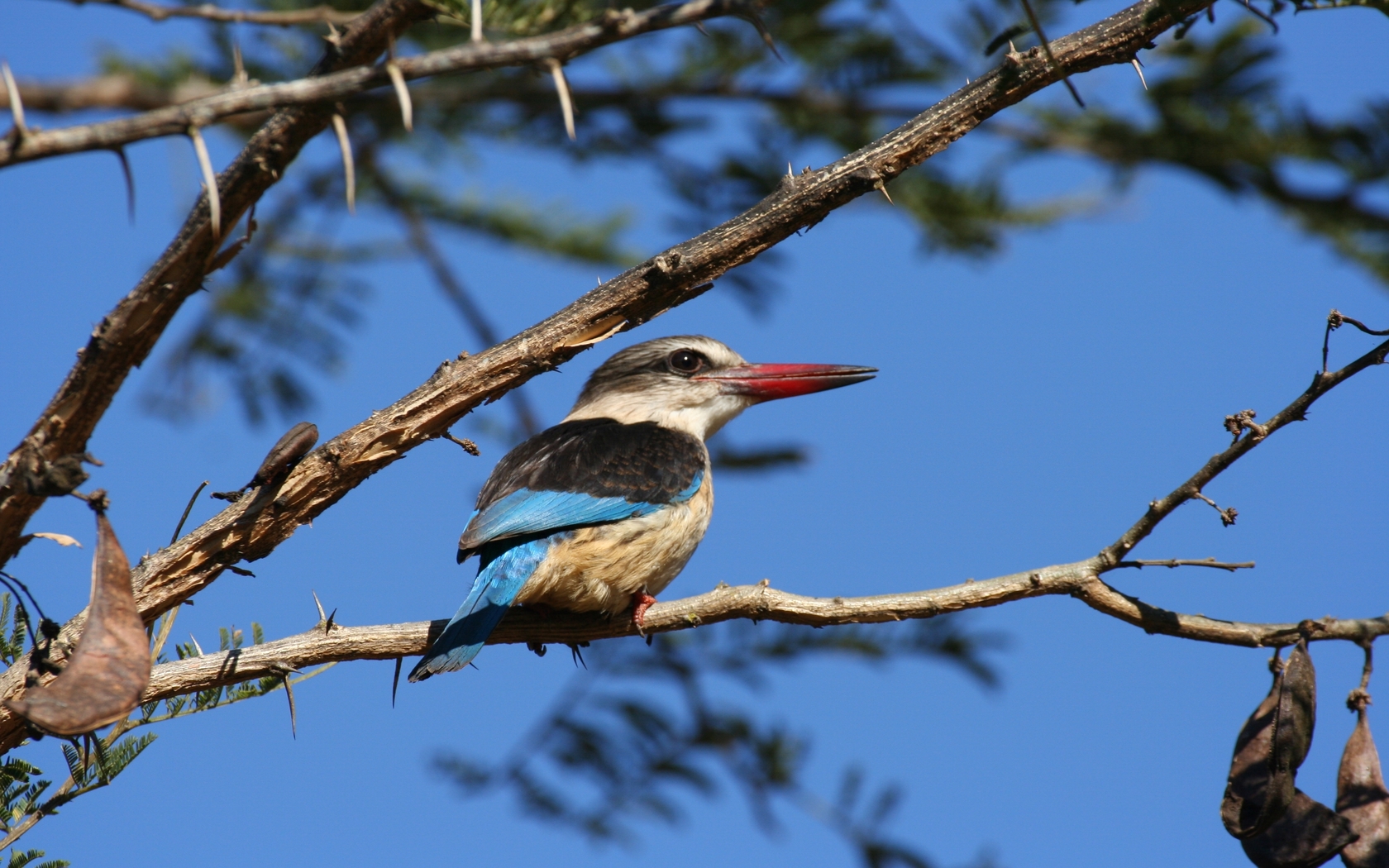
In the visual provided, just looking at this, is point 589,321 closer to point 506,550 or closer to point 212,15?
point 212,15

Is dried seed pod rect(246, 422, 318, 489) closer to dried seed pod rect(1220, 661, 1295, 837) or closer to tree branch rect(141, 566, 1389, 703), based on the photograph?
tree branch rect(141, 566, 1389, 703)

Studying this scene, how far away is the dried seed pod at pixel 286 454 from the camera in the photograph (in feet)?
7.95

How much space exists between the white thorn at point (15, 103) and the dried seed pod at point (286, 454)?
1026mm

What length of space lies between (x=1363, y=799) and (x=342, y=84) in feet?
8.50

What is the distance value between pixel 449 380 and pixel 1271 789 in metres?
2.04

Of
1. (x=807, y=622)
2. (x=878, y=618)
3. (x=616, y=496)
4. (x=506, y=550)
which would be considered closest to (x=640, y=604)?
(x=616, y=496)

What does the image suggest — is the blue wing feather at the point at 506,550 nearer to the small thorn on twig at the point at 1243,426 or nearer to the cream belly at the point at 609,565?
the cream belly at the point at 609,565

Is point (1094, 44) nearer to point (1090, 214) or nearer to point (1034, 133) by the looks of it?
point (1034, 133)

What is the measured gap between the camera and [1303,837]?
2488 mm

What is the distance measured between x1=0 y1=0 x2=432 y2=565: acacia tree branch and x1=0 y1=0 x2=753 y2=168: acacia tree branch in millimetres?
194

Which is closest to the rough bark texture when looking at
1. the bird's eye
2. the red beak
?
the red beak

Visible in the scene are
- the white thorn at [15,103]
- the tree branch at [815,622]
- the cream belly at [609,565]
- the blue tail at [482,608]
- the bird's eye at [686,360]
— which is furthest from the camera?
the bird's eye at [686,360]

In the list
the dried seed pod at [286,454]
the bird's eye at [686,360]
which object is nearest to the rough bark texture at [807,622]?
the dried seed pod at [286,454]

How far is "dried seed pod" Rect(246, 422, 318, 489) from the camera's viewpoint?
2424 mm
